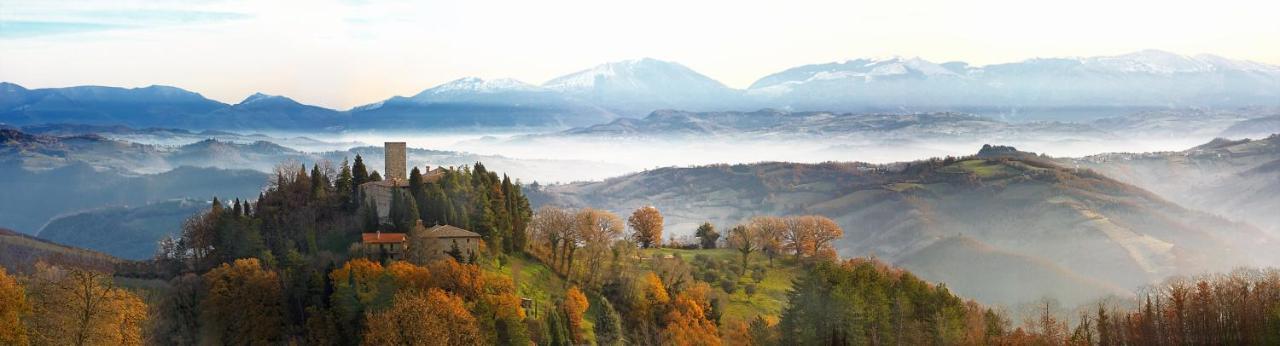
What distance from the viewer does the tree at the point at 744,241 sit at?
Answer: 99.1 m

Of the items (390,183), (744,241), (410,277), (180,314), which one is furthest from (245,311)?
(744,241)

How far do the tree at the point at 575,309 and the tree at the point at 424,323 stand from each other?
918 centimetres

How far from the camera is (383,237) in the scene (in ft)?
251

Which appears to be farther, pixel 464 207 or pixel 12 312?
pixel 464 207

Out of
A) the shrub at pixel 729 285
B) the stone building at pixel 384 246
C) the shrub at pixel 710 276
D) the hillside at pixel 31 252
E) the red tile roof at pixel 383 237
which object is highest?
the red tile roof at pixel 383 237

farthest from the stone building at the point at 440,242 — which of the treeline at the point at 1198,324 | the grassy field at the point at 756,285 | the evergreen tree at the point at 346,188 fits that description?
the treeline at the point at 1198,324

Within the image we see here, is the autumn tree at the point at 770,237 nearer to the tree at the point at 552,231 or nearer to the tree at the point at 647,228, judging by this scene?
the tree at the point at 647,228

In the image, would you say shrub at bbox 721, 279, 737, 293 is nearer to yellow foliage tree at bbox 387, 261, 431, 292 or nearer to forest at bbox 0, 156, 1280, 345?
forest at bbox 0, 156, 1280, 345

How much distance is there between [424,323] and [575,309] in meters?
15.6

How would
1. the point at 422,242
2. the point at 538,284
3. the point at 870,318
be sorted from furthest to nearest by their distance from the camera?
the point at 538,284, the point at 422,242, the point at 870,318

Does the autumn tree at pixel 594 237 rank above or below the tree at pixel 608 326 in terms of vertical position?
above

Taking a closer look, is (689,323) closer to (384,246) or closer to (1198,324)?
(384,246)

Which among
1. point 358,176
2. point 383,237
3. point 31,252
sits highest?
point 358,176

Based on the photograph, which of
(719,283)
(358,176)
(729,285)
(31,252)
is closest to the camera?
(358,176)
